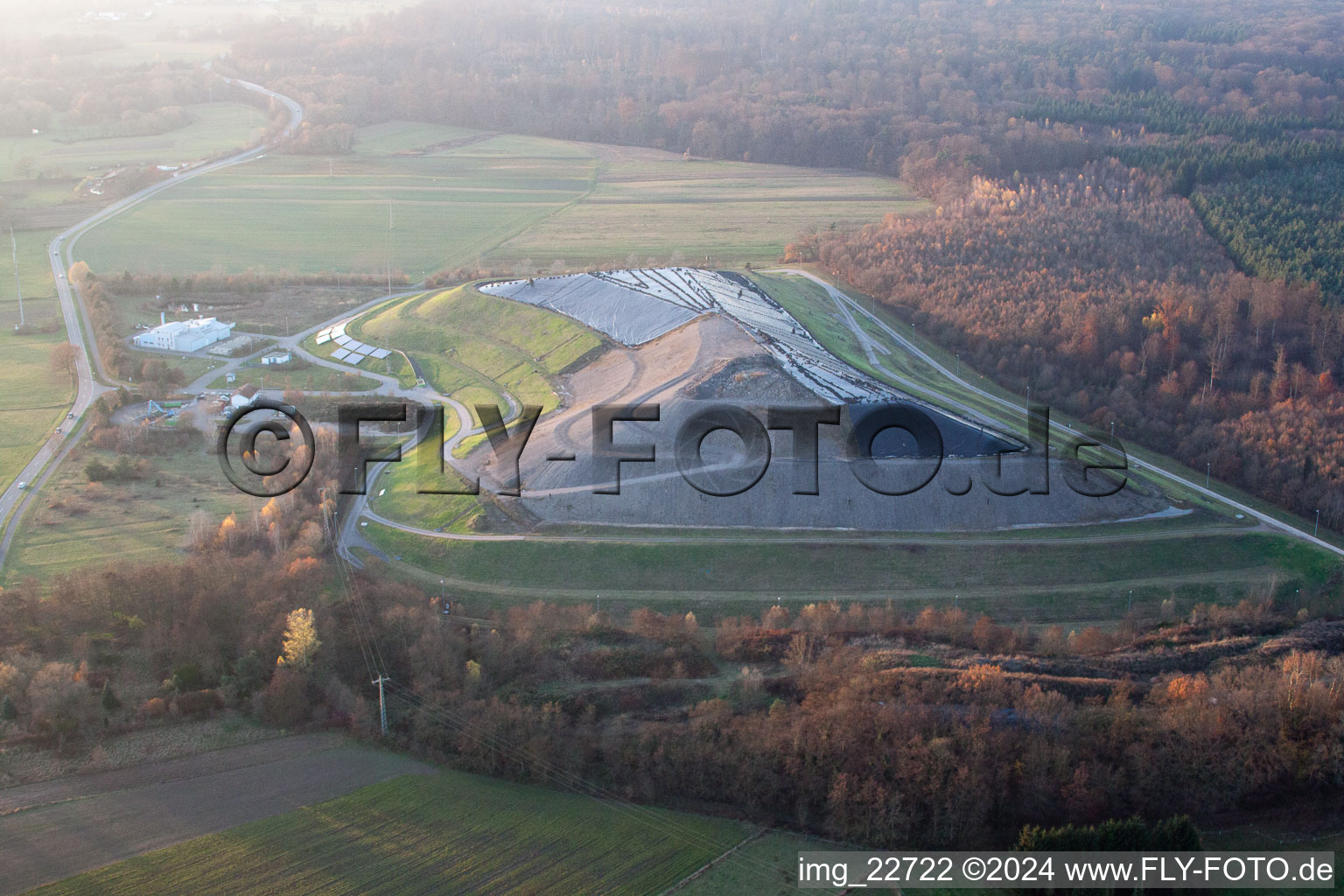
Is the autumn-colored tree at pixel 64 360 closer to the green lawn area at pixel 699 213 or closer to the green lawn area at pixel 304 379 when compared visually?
the green lawn area at pixel 304 379

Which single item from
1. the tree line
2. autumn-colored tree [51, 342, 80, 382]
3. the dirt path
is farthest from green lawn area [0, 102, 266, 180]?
the dirt path

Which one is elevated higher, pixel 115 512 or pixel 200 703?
pixel 115 512

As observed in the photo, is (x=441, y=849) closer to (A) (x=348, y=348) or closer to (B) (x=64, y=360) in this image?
(A) (x=348, y=348)

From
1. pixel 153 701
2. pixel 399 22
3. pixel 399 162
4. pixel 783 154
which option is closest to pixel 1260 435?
pixel 153 701

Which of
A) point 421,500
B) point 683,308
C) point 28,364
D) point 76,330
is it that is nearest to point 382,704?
point 421,500

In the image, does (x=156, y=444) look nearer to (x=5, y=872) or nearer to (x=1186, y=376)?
(x=5, y=872)

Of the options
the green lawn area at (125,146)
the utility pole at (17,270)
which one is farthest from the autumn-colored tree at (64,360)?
the green lawn area at (125,146)
